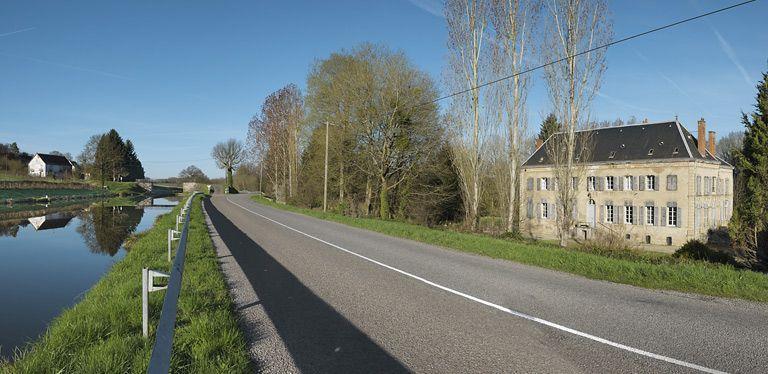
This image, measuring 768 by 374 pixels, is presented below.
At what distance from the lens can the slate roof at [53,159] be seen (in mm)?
107113

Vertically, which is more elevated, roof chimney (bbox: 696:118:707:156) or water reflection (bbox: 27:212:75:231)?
roof chimney (bbox: 696:118:707:156)

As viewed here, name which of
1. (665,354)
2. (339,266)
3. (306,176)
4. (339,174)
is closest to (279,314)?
(339,266)

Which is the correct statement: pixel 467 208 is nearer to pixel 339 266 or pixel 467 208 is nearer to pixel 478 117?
pixel 478 117

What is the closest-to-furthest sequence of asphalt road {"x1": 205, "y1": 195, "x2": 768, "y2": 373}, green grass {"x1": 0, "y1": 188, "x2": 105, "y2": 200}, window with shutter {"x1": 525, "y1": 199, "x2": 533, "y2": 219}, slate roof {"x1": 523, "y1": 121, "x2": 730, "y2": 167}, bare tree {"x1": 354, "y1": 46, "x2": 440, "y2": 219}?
asphalt road {"x1": 205, "y1": 195, "x2": 768, "y2": 373}
bare tree {"x1": 354, "y1": 46, "x2": 440, "y2": 219}
slate roof {"x1": 523, "y1": 121, "x2": 730, "y2": 167}
window with shutter {"x1": 525, "y1": 199, "x2": 533, "y2": 219}
green grass {"x1": 0, "y1": 188, "x2": 105, "y2": 200}

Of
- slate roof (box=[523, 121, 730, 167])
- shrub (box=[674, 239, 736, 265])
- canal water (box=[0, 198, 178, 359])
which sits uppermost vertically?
slate roof (box=[523, 121, 730, 167])

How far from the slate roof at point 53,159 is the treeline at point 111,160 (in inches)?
658

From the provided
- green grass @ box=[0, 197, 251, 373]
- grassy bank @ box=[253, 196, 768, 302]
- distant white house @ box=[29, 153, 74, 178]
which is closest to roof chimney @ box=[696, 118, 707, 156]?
Result: grassy bank @ box=[253, 196, 768, 302]

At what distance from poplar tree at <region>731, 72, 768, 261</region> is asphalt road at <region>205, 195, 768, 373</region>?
46.0 feet

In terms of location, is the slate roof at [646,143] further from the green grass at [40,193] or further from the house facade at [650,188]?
the green grass at [40,193]

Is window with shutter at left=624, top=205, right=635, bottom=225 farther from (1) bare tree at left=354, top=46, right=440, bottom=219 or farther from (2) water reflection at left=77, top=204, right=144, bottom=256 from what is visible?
(2) water reflection at left=77, top=204, right=144, bottom=256

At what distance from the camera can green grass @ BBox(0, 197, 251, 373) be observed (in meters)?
4.11

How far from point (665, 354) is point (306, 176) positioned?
120 ft

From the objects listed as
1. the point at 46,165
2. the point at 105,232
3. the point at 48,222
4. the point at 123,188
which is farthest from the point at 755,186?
the point at 46,165

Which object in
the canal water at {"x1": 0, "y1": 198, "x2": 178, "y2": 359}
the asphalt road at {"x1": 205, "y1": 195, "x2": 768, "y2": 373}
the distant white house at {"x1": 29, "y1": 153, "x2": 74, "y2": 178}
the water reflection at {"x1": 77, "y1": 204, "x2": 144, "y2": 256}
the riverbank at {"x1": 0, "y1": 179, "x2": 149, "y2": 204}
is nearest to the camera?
the asphalt road at {"x1": 205, "y1": 195, "x2": 768, "y2": 373}
